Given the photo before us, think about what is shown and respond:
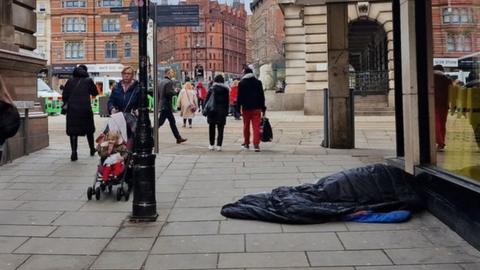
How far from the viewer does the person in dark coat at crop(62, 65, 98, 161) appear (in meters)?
11.4

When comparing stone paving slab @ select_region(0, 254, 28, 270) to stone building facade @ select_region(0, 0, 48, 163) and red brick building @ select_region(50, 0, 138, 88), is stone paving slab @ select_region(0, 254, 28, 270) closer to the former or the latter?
stone building facade @ select_region(0, 0, 48, 163)

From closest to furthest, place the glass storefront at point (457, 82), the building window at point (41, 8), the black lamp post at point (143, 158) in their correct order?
1. the black lamp post at point (143, 158)
2. the glass storefront at point (457, 82)
3. the building window at point (41, 8)

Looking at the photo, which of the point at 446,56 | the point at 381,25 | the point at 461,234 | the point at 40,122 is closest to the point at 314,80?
the point at 381,25

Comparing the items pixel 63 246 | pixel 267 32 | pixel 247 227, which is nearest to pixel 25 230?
pixel 63 246

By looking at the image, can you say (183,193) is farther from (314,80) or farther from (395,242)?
(314,80)

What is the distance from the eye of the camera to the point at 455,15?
23.6 feet

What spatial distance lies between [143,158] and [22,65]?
21.6 ft

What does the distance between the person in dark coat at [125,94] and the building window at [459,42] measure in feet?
15.2

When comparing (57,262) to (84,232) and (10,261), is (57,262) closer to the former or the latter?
(10,261)

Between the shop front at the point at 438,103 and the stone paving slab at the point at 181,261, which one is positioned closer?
the stone paving slab at the point at 181,261

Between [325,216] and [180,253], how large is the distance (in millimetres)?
1834

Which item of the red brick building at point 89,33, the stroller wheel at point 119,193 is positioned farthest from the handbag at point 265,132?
the red brick building at point 89,33

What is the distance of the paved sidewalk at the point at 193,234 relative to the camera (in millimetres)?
5051

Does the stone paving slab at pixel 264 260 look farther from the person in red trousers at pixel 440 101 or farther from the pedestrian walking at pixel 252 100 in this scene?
the pedestrian walking at pixel 252 100
